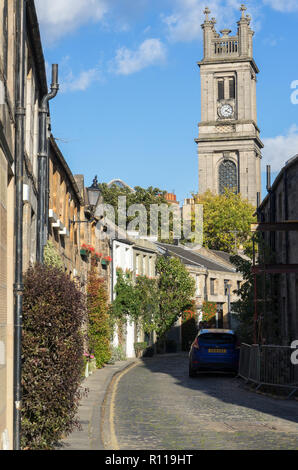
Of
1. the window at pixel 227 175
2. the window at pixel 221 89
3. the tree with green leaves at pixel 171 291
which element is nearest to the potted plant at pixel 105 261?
the tree with green leaves at pixel 171 291

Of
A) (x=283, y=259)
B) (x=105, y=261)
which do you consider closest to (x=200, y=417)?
(x=283, y=259)

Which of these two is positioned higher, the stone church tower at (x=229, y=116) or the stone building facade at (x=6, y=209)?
the stone church tower at (x=229, y=116)

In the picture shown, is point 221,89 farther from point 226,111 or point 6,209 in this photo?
point 6,209

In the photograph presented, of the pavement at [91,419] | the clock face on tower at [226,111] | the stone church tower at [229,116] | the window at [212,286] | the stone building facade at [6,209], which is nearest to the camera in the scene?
the stone building facade at [6,209]

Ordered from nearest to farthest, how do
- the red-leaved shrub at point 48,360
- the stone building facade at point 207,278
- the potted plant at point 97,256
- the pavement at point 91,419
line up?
1. the red-leaved shrub at point 48,360
2. the pavement at point 91,419
3. the potted plant at point 97,256
4. the stone building facade at point 207,278

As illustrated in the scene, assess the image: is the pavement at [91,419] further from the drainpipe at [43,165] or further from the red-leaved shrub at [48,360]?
the drainpipe at [43,165]

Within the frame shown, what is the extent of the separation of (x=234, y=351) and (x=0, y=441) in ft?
54.3

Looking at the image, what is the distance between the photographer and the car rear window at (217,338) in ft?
79.0

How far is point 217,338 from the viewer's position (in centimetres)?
2422

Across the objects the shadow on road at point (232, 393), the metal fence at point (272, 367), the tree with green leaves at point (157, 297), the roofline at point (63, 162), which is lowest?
the shadow on road at point (232, 393)

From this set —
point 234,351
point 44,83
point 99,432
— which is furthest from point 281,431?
point 234,351

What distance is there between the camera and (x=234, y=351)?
24.0 metres

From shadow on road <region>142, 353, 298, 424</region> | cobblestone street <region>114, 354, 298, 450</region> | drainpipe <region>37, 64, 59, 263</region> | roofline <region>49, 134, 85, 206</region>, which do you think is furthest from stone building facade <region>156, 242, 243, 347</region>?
drainpipe <region>37, 64, 59, 263</region>

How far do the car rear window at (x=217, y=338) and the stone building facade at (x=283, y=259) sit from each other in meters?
1.56
